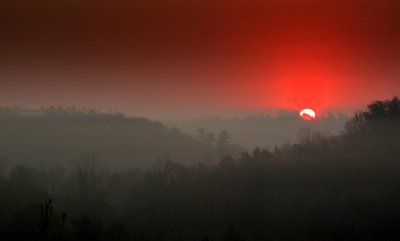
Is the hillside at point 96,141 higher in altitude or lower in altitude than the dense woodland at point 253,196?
higher

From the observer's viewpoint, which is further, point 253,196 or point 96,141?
point 96,141

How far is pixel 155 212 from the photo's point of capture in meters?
43.9

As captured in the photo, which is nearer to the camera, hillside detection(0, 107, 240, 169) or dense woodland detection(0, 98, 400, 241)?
dense woodland detection(0, 98, 400, 241)

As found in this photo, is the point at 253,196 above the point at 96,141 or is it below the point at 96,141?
below

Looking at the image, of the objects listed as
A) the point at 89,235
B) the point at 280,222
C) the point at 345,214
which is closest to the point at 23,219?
the point at 89,235

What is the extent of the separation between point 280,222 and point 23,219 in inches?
761

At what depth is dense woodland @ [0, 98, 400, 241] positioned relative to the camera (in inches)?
1309

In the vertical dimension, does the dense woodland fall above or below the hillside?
below

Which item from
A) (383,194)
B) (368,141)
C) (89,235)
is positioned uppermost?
(368,141)

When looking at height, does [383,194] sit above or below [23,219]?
above

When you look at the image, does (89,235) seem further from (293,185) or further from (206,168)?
(206,168)

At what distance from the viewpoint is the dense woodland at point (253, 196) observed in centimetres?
3325

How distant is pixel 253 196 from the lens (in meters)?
45.3

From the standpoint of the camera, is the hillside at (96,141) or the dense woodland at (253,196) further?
the hillside at (96,141)
